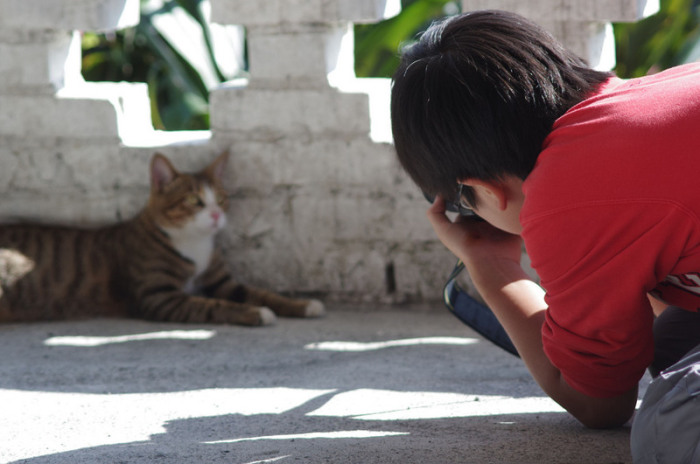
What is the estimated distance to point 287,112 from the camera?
3.14 meters

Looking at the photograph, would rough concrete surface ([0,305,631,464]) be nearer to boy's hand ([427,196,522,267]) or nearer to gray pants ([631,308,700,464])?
gray pants ([631,308,700,464])

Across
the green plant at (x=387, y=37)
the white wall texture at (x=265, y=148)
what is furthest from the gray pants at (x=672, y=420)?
the green plant at (x=387, y=37)

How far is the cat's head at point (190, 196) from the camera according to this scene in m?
3.16

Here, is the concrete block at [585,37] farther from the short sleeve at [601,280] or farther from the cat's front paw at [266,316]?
the short sleeve at [601,280]

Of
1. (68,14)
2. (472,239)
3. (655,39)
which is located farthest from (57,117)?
(655,39)

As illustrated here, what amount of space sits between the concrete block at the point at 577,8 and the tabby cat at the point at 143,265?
44.2 inches

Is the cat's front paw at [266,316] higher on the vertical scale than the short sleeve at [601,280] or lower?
lower

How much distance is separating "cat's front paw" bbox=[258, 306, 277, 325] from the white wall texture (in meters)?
0.28

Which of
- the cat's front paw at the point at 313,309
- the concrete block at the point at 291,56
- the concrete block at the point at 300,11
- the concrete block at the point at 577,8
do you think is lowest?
the cat's front paw at the point at 313,309

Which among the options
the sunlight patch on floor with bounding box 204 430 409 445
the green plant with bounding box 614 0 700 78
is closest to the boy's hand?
the sunlight patch on floor with bounding box 204 430 409 445

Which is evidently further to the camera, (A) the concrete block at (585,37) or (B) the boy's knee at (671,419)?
(A) the concrete block at (585,37)

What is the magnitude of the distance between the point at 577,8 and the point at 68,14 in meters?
1.76

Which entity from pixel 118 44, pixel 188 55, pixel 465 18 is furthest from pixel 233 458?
pixel 118 44

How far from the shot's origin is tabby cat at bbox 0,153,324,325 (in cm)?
318
